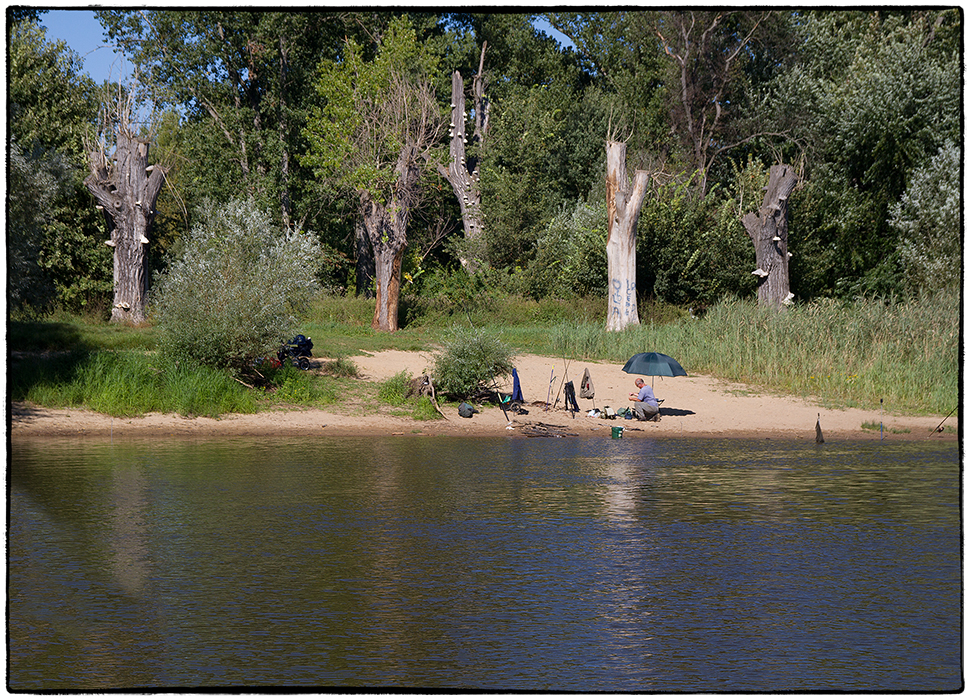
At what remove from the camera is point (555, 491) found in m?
16.1

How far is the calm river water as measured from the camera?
28.3 ft

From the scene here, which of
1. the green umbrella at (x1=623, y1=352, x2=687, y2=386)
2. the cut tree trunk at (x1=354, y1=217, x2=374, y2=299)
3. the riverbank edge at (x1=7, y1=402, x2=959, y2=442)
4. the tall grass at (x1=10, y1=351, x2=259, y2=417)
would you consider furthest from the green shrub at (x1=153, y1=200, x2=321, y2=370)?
the cut tree trunk at (x1=354, y1=217, x2=374, y2=299)

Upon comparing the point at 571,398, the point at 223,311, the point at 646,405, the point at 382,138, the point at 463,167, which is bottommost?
the point at 646,405

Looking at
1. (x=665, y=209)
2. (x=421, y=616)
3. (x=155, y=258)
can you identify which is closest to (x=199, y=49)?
(x=155, y=258)

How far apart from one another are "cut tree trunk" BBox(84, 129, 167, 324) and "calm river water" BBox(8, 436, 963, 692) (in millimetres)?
16970

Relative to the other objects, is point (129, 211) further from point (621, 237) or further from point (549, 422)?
point (549, 422)

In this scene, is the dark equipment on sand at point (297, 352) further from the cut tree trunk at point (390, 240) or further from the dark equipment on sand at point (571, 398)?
the cut tree trunk at point (390, 240)

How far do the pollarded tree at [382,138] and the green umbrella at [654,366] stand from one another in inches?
671

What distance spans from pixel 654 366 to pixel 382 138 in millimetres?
20921

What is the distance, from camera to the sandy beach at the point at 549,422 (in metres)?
22.5

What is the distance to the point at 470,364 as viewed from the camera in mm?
24656

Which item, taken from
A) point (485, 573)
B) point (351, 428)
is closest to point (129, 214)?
point (351, 428)

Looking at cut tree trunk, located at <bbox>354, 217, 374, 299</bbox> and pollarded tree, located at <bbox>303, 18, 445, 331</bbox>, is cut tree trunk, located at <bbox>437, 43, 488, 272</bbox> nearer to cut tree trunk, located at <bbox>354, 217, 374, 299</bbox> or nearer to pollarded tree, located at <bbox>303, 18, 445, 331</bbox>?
pollarded tree, located at <bbox>303, 18, 445, 331</bbox>

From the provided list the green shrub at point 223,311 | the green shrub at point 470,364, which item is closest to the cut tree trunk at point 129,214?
the green shrub at point 223,311
